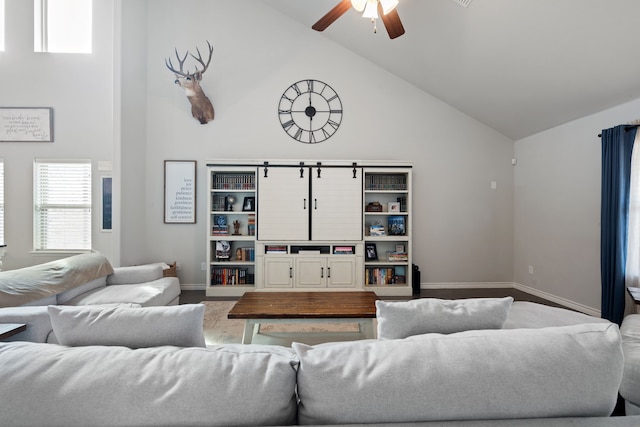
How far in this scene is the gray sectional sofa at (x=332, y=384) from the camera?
0.73 meters

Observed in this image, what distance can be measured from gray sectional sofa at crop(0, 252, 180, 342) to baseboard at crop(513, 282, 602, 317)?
489cm

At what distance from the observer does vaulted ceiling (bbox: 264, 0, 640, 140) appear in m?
2.53

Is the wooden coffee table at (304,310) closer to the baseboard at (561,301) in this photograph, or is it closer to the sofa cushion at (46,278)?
the sofa cushion at (46,278)

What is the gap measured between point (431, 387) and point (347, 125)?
4.31 m

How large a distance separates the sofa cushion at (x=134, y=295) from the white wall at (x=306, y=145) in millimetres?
1412

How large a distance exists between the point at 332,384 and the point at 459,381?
0.35m

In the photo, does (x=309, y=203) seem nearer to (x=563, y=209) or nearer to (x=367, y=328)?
(x=367, y=328)

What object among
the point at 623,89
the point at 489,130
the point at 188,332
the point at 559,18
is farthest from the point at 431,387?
the point at 489,130

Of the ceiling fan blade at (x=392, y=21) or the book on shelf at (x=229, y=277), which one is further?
the book on shelf at (x=229, y=277)

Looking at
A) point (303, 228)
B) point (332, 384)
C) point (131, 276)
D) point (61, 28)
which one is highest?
point (61, 28)

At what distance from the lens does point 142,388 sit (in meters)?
0.74

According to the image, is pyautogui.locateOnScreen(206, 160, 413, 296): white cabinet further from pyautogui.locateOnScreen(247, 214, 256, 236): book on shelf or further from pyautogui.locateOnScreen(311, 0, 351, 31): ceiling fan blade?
pyautogui.locateOnScreen(311, 0, 351, 31): ceiling fan blade

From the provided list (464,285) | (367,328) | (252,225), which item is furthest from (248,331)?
(464,285)

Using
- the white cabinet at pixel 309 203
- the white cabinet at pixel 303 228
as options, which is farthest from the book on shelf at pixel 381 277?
the white cabinet at pixel 309 203
